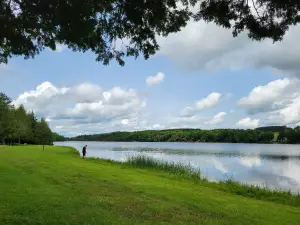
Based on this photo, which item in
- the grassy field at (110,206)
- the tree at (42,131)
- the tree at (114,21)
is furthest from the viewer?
the tree at (42,131)

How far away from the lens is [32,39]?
7.20 m

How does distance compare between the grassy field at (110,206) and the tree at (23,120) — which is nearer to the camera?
the grassy field at (110,206)

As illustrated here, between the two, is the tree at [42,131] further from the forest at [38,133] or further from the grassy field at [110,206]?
the grassy field at [110,206]

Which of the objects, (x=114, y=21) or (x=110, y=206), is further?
(x=110, y=206)

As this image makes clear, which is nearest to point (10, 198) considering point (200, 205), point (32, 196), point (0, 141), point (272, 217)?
point (32, 196)

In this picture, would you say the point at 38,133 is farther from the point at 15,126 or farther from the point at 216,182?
the point at 216,182

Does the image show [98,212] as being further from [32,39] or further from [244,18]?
[244,18]

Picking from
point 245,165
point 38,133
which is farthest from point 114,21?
point 38,133

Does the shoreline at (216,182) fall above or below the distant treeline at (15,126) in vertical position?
below

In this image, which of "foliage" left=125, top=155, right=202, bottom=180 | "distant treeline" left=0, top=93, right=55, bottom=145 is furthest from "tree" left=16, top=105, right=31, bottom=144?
"foliage" left=125, top=155, right=202, bottom=180

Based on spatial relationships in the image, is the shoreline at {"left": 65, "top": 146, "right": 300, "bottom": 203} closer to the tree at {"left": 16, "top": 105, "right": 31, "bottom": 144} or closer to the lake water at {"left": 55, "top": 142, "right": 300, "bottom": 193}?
the lake water at {"left": 55, "top": 142, "right": 300, "bottom": 193}

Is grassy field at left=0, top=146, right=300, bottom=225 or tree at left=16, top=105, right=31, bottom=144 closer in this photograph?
grassy field at left=0, top=146, right=300, bottom=225

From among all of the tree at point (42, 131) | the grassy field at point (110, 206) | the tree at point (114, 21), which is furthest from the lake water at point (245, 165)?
the tree at point (114, 21)

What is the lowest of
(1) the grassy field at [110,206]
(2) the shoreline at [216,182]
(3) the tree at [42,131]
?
(2) the shoreline at [216,182]
